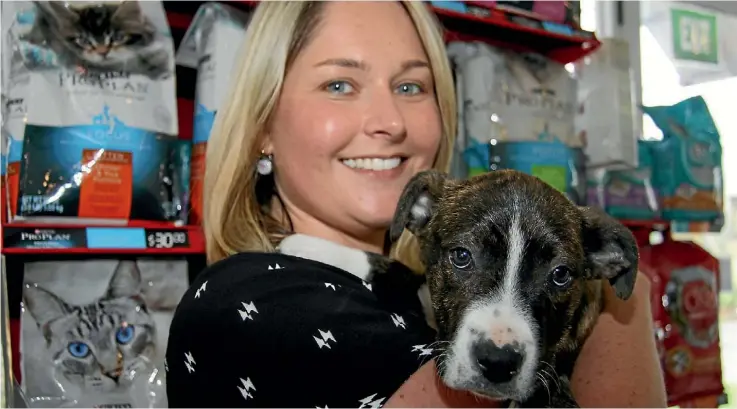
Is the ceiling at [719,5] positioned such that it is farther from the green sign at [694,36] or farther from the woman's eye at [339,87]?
the woman's eye at [339,87]

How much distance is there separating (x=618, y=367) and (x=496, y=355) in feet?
1.11

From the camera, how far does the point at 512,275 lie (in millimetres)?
1104

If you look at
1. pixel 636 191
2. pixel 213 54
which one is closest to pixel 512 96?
pixel 636 191

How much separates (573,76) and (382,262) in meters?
1.58

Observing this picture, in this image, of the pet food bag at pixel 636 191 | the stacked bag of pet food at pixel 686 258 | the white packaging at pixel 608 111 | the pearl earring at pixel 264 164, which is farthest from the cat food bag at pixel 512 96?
the pearl earring at pixel 264 164

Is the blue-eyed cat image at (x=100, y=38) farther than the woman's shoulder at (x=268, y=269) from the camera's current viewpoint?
Yes

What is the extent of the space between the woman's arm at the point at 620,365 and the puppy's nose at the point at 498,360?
0.91 ft

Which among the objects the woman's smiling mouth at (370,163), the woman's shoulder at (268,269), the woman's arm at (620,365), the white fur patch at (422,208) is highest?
the woman's smiling mouth at (370,163)

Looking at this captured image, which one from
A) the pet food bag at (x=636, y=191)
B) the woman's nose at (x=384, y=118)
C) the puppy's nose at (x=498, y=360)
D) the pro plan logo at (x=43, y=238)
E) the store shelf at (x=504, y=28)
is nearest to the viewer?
the puppy's nose at (x=498, y=360)

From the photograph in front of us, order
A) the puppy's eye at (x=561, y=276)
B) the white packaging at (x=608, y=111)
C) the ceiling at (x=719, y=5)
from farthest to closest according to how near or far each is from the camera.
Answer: the ceiling at (x=719, y=5), the white packaging at (x=608, y=111), the puppy's eye at (x=561, y=276)

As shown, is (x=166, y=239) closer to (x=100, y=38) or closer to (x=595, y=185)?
(x=100, y=38)

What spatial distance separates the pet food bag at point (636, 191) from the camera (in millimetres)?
2713

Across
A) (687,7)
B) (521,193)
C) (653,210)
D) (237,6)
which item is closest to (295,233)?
(521,193)

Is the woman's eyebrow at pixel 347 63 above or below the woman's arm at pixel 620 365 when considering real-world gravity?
above
